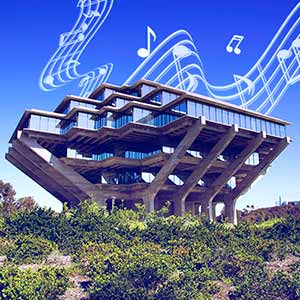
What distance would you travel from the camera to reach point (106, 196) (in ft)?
191

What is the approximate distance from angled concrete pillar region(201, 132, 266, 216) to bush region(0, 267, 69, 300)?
1741 inches

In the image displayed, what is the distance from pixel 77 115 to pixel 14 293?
4099 cm

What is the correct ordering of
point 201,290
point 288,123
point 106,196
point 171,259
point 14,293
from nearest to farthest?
point 14,293 < point 201,290 < point 171,259 < point 106,196 < point 288,123

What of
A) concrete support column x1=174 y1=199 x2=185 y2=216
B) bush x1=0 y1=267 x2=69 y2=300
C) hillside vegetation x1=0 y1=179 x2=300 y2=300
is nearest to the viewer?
bush x1=0 y1=267 x2=69 y2=300

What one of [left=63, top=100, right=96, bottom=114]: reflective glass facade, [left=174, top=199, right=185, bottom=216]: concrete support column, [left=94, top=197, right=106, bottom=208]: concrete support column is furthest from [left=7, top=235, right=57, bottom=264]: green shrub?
[left=63, top=100, right=96, bottom=114]: reflective glass facade

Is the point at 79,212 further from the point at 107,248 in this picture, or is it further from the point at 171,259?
the point at 171,259

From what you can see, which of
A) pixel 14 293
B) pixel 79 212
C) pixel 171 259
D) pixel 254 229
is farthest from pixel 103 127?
pixel 14 293

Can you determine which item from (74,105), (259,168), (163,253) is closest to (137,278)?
(163,253)

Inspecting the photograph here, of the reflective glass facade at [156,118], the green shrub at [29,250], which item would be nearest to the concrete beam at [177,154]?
the reflective glass facade at [156,118]

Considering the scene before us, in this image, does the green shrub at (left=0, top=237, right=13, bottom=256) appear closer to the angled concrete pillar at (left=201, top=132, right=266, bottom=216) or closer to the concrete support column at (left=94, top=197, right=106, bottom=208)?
the concrete support column at (left=94, top=197, right=106, bottom=208)

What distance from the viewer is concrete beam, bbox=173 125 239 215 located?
53.3m

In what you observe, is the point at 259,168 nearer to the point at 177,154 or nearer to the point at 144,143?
the point at 177,154

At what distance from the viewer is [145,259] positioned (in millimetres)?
18828

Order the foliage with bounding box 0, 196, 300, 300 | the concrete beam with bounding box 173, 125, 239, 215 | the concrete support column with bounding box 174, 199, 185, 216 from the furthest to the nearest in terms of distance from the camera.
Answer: the concrete support column with bounding box 174, 199, 185, 216, the concrete beam with bounding box 173, 125, 239, 215, the foliage with bounding box 0, 196, 300, 300
